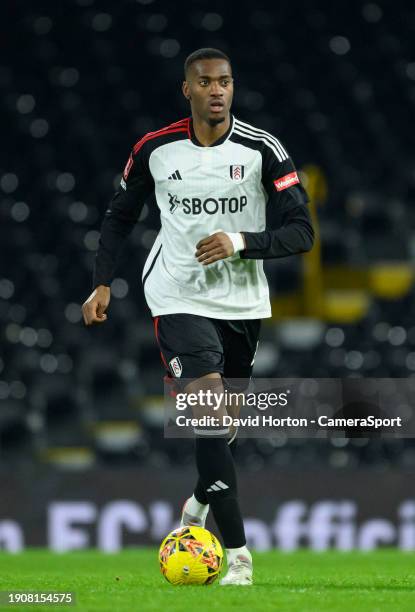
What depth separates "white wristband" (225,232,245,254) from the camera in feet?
12.4

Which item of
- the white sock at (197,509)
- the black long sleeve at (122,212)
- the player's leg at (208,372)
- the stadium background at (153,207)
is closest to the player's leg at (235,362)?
the white sock at (197,509)

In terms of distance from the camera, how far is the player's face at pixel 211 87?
155 inches

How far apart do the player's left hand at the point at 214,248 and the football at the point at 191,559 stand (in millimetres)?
838

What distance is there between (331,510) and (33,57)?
6.14m

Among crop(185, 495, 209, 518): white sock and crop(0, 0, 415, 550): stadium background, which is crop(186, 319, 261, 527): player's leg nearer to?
crop(185, 495, 209, 518): white sock

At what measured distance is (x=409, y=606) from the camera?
3.34 m

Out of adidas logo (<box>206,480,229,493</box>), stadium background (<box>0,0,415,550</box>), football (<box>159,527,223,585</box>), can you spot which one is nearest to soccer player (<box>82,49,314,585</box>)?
adidas logo (<box>206,480,229,493</box>)

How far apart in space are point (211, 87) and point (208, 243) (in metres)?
0.50

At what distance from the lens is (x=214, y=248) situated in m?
3.77

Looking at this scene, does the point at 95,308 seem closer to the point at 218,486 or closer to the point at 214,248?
the point at 214,248

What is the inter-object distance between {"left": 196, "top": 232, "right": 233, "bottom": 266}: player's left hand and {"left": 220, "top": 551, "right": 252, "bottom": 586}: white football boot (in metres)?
0.85

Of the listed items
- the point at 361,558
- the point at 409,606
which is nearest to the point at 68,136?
the point at 361,558

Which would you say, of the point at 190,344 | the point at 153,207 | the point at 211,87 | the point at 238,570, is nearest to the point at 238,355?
the point at 190,344

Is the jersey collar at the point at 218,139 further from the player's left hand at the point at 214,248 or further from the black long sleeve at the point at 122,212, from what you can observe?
the player's left hand at the point at 214,248
